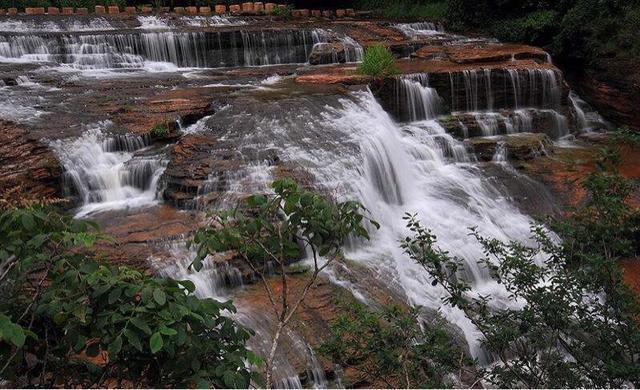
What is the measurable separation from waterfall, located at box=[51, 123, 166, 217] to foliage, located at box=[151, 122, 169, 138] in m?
0.55

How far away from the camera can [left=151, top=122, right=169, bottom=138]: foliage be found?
969 cm

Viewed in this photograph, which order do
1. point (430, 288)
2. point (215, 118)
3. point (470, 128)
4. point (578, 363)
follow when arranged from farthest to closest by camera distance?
1. point (470, 128)
2. point (215, 118)
3. point (430, 288)
4. point (578, 363)

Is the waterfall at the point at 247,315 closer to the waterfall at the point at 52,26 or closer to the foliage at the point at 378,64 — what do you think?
the foliage at the point at 378,64

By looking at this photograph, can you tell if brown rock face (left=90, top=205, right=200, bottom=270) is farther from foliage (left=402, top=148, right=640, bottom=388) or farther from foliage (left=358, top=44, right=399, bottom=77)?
foliage (left=358, top=44, right=399, bottom=77)

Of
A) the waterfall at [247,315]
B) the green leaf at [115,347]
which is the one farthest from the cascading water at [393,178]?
the green leaf at [115,347]

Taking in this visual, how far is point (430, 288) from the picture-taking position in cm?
744

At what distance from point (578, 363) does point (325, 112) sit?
749 cm

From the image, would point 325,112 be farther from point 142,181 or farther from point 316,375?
point 316,375

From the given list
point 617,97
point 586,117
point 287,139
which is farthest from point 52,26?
point 617,97

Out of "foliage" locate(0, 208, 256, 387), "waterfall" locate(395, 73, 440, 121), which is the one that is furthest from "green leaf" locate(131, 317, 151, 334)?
"waterfall" locate(395, 73, 440, 121)

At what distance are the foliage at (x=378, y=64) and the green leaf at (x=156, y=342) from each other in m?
10.6

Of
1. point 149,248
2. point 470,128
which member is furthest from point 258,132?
point 470,128

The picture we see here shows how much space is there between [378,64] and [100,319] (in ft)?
34.9

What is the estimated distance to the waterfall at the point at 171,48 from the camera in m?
14.8
